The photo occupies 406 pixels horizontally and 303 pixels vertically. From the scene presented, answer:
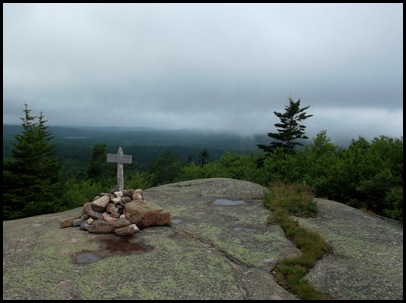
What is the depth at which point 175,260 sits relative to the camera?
848 cm

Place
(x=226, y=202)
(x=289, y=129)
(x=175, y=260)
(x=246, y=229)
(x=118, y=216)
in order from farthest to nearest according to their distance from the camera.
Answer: (x=289, y=129) < (x=226, y=202) < (x=118, y=216) < (x=246, y=229) < (x=175, y=260)

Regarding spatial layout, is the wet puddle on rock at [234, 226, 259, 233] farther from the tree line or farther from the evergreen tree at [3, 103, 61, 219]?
the evergreen tree at [3, 103, 61, 219]

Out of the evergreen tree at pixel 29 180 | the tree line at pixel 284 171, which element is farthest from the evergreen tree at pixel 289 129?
the evergreen tree at pixel 29 180

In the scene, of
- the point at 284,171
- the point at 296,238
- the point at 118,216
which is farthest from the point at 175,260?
the point at 284,171

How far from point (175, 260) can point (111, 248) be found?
84.0 inches

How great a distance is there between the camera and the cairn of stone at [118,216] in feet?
35.3

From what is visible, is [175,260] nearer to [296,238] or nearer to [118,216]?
[118,216]

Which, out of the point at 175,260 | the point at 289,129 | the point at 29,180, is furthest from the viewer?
the point at 289,129

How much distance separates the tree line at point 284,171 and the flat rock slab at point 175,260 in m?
4.06

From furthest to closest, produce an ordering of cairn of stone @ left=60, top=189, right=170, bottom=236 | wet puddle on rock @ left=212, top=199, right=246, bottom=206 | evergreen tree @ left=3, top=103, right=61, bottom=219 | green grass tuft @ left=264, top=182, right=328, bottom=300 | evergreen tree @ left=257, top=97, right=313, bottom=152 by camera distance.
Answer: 1. evergreen tree @ left=257, top=97, right=313, bottom=152
2. evergreen tree @ left=3, top=103, right=61, bottom=219
3. wet puddle on rock @ left=212, top=199, right=246, bottom=206
4. cairn of stone @ left=60, top=189, right=170, bottom=236
5. green grass tuft @ left=264, top=182, right=328, bottom=300

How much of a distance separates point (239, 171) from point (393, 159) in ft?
70.1

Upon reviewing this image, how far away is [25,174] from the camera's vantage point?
32.7 meters

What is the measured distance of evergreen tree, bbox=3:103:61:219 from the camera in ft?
102

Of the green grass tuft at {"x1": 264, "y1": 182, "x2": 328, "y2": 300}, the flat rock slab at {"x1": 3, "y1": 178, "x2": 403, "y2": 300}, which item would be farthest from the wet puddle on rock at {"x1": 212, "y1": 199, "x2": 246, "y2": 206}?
the flat rock slab at {"x1": 3, "y1": 178, "x2": 403, "y2": 300}
